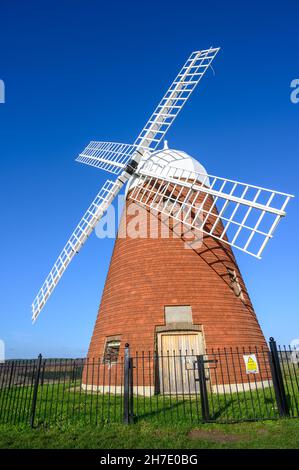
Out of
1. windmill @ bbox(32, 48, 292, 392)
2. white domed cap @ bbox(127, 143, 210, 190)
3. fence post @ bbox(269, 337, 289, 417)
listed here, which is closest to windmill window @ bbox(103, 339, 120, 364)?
windmill @ bbox(32, 48, 292, 392)

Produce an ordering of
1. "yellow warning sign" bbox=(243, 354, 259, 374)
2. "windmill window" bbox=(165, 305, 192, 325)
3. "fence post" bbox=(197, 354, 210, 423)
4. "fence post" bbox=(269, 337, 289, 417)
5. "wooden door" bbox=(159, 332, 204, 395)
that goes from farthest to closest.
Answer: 1. "windmill window" bbox=(165, 305, 192, 325)
2. "wooden door" bbox=(159, 332, 204, 395)
3. "yellow warning sign" bbox=(243, 354, 259, 374)
4. "fence post" bbox=(269, 337, 289, 417)
5. "fence post" bbox=(197, 354, 210, 423)

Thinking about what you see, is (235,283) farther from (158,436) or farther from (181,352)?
(158,436)

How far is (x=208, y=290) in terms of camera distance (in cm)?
1154

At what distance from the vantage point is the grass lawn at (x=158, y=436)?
559 centimetres

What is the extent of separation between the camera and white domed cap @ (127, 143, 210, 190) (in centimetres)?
1359

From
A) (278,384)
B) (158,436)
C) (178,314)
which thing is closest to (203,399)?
(158,436)

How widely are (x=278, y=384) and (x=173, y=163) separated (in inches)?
382

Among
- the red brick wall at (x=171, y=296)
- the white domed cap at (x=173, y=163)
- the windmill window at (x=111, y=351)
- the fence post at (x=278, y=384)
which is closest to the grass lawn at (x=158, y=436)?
the fence post at (x=278, y=384)

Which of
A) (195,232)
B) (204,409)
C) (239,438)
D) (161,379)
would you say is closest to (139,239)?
(195,232)

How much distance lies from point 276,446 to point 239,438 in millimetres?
797

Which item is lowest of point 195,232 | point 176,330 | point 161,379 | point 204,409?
point 204,409

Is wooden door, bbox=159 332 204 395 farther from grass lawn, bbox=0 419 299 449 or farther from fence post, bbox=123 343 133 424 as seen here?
grass lawn, bbox=0 419 299 449

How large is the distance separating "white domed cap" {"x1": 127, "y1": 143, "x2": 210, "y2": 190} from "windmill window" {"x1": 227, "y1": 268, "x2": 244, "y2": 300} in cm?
384
